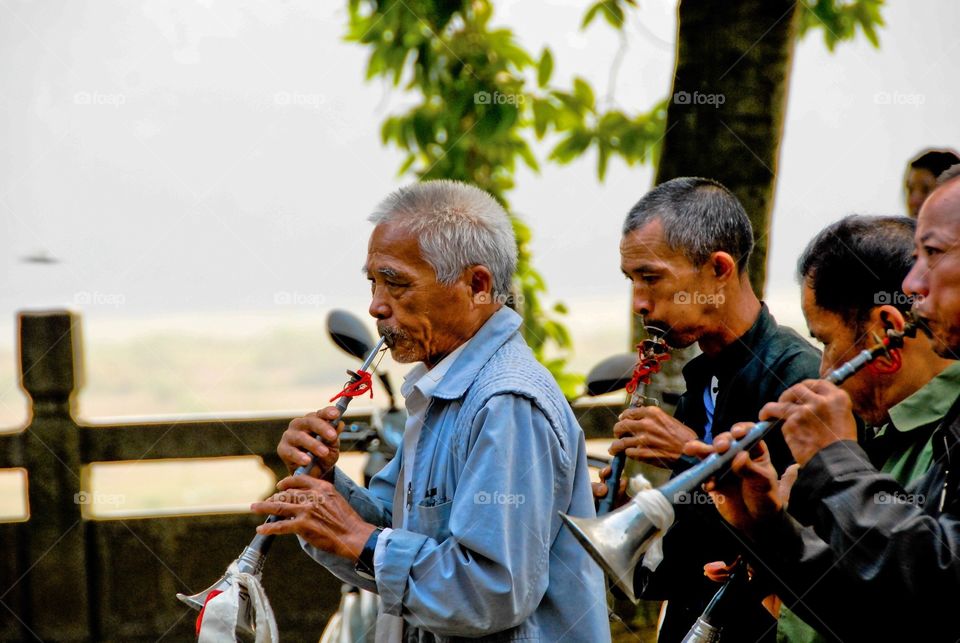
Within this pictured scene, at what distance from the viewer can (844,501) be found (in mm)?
1976

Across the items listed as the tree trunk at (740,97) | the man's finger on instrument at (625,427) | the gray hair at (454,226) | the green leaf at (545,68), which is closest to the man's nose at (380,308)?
the gray hair at (454,226)

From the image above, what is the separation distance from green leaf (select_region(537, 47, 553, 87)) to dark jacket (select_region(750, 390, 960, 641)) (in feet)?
11.6

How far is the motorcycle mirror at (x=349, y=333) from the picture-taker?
4062mm

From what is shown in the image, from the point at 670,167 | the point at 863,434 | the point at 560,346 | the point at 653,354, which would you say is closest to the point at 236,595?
the point at 653,354

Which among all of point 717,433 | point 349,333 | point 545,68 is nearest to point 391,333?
point 717,433

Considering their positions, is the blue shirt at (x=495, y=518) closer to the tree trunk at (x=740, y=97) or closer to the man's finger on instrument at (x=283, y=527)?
the man's finger on instrument at (x=283, y=527)

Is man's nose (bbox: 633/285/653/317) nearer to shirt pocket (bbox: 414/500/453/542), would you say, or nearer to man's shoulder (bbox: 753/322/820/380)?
man's shoulder (bbox: 753/322/820/380)

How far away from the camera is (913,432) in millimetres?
2332

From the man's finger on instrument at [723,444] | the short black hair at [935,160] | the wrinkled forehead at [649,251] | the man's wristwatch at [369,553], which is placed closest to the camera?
the man's finger on instrument at [723,444]

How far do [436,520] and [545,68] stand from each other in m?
3.37

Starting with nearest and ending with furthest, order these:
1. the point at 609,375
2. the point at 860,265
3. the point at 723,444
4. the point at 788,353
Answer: the point at 723,444, the point at 860,265, the point at 788,353, the point at 609,375

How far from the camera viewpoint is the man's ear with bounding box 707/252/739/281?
10.0 feet

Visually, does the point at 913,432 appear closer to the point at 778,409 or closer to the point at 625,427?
the point at 778,409

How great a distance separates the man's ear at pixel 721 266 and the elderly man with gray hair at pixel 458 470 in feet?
2.10
